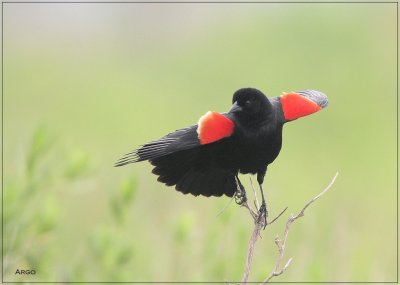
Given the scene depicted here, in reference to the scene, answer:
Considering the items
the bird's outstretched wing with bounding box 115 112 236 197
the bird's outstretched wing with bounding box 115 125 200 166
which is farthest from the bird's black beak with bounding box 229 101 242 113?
the bird's outstretched wing with bounding box 115 125 200 166

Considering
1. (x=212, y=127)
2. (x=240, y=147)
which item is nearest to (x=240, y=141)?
(x=240, y=147)

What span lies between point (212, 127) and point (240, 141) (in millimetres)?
A: 258

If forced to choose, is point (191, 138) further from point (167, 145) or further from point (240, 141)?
point (240, 141)

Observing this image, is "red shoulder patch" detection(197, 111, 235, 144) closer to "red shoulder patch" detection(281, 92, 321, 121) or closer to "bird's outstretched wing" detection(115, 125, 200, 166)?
"bird's outstretched wing" detection(115, 125, 200, 166)

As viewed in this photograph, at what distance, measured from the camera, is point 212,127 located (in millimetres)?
2877

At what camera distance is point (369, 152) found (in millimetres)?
10109

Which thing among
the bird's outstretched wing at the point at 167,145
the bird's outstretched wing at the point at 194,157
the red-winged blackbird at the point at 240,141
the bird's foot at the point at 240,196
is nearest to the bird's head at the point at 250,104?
the red-winged blackbird at the point at 240,141

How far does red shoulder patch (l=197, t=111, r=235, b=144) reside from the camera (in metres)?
2.84

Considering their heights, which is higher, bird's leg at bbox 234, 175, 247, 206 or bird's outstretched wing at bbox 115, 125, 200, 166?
bird's outstretched wing at bbox 115, 125, 200, 166

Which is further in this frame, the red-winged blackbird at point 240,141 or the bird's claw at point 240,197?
the bird's claw at point 240,197

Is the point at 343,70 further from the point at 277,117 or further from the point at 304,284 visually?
the point at 277,117

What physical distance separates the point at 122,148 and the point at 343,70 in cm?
359

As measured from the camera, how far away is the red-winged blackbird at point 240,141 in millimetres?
3086

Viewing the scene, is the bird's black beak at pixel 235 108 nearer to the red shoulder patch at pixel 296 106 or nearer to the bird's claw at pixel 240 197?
the red shoulder patch at pixel 296 106
